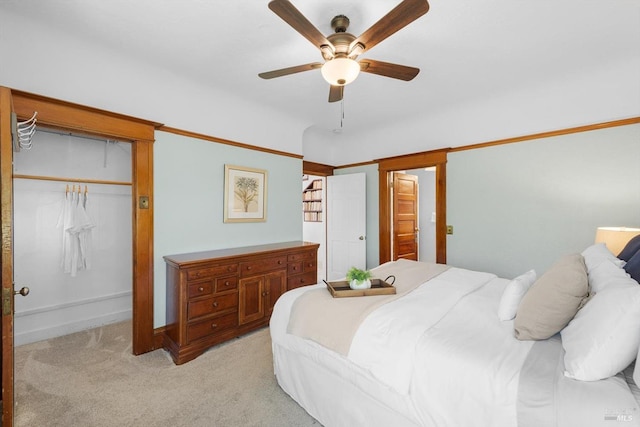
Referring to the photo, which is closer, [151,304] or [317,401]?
[317,401]

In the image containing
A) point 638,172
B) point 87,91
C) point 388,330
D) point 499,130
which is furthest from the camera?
point 499,130

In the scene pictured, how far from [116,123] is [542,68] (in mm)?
3989

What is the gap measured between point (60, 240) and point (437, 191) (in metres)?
4.52

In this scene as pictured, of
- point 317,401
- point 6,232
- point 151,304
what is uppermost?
point 6,232

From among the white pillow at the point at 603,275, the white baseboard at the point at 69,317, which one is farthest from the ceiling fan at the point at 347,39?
the white baseboard at the point at 69,317

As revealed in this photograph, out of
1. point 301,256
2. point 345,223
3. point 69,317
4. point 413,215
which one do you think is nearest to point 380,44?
point 301,256

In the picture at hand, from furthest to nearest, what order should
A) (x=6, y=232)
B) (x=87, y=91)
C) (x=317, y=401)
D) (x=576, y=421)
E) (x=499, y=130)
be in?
(x=499, y=130) → (x=87, y=91) → (x=317, y=401) → (x=6, y=232) → (x=576, y=421)

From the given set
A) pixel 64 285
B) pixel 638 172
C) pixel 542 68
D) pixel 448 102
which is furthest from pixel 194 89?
pixel 638 172

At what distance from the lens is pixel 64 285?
3008 mm

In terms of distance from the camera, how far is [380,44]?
230 cm

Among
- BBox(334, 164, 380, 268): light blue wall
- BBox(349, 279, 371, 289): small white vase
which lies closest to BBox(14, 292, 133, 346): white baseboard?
BBox(349, 279, 371, 289): small white vase

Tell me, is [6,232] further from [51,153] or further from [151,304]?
[51,153]

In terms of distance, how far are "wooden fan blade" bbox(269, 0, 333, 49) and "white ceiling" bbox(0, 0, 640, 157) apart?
0.35 metres

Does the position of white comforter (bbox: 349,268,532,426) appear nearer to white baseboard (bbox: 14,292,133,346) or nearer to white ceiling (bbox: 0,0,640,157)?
white ceiling (bbox: 0,0,640,157)
